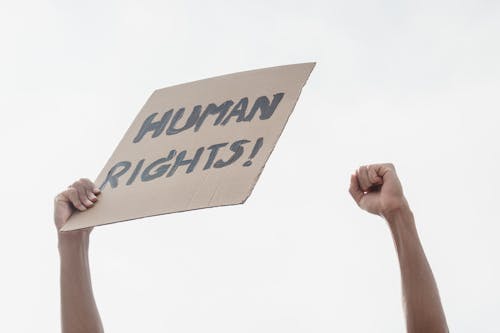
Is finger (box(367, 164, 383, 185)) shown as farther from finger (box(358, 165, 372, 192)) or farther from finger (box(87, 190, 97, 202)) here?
finger (box(87, 190, 97, 202))

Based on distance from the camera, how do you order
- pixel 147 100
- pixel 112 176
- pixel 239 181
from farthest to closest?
pixel 147 100 < pixel 112 176 < pixel 239 181

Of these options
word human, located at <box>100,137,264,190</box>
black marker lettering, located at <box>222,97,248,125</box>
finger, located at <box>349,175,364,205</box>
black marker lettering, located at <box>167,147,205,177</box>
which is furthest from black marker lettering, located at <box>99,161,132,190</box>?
finger, located at <box>349,175,364,205</box>

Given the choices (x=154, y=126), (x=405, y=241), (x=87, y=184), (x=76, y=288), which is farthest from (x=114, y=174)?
(x=405, y=241)

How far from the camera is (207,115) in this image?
1.91 meters

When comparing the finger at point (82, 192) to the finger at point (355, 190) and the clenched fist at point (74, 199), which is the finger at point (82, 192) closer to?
the clenched fist at point (74, 199)

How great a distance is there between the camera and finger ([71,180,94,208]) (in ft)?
6.06

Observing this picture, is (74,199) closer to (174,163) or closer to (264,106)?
(174,163)

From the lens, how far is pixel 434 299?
5.51 feet

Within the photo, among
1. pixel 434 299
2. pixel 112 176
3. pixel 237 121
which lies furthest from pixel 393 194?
pixel 112 176

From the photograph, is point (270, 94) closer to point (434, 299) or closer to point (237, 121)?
point (237, 121)

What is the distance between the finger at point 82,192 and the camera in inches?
72.7

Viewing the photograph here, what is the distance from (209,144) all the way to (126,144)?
26cm

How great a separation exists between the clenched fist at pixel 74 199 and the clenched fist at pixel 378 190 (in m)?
0.57

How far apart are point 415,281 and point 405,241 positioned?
91mm
